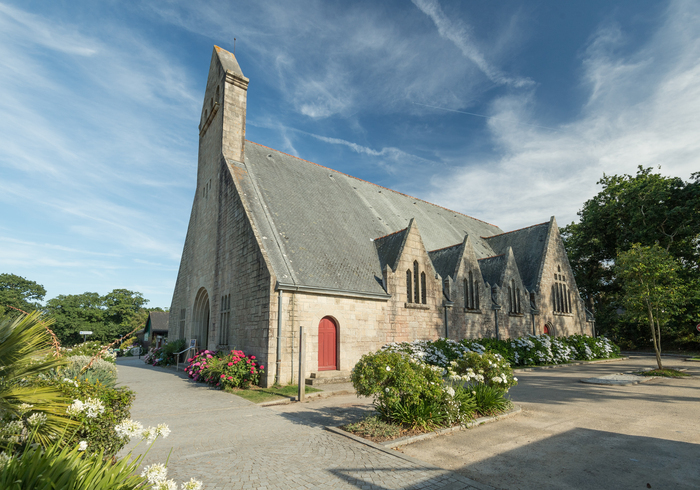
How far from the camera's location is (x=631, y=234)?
114 ft

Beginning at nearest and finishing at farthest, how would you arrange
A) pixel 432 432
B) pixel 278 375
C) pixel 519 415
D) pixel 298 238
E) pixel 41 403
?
pixel 41 403 < pixel 432 432 < pixel 519 415 < pixel 278 375 < pixel 298 238

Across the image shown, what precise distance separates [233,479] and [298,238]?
13241mm

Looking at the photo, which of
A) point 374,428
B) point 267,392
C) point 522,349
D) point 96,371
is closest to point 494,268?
point 522,349

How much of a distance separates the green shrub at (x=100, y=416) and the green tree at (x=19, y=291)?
76455 millimetres

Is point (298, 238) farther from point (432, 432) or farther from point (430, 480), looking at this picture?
point (430, 480)

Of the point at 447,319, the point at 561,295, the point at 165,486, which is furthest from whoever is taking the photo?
the point at 561,295

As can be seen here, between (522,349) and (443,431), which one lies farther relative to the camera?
(522,349)

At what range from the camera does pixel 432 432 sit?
7770 mm

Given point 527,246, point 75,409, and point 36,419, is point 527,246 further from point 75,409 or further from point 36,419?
point 36,419

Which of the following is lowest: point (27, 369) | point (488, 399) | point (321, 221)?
point (488, 399)

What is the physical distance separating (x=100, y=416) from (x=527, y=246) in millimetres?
30528

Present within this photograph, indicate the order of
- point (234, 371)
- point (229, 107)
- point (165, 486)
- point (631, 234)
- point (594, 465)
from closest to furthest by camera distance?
1. point (165, 486)
2. point (594, 465)
3. point (234, 371)
4. point (229, 107)
5. point (631, 234)

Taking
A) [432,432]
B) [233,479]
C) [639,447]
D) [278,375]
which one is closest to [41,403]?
[233,479]

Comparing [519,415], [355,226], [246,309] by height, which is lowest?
[519,415]
